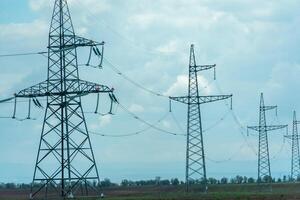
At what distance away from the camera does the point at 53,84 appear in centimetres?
5600

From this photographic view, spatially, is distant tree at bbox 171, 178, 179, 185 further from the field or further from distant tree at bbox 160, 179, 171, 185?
the field

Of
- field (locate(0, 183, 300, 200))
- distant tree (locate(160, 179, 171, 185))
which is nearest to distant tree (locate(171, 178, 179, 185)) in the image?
distant tree (locate(160, 179, 171, 185))

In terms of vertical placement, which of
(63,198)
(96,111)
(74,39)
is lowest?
(63,198)

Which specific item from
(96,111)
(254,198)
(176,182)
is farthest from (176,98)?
(176,182)

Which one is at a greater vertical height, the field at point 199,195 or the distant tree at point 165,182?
the distant tree at point 165,182

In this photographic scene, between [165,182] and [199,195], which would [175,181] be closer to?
[165,182]

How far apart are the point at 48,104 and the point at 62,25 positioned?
5798mm

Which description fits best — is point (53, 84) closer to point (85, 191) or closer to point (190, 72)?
point (85, 191)

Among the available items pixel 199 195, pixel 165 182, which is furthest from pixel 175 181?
pixel 199 195

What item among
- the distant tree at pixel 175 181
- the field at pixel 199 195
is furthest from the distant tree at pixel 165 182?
the field at pixel 199 195

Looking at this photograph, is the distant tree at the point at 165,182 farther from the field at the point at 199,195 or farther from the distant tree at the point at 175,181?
the field at the point at 199,195

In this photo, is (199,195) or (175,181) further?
(175,181)

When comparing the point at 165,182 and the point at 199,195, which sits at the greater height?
the point at 165,182

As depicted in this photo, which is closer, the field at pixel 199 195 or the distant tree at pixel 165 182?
the field at pixel 199 195
